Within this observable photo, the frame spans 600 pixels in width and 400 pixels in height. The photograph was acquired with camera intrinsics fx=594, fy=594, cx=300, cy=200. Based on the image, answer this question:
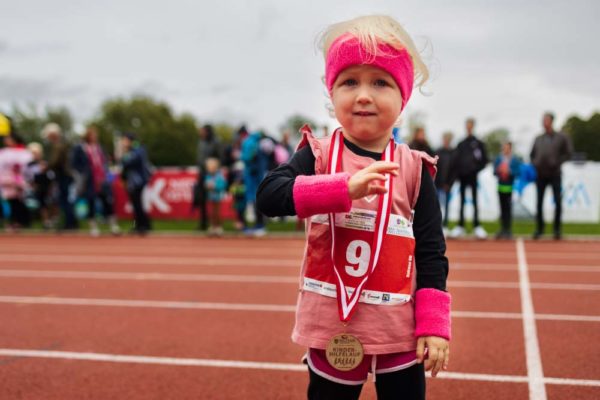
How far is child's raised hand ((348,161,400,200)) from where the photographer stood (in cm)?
154

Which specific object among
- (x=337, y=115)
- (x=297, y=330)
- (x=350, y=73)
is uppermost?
(x=350, y=73)

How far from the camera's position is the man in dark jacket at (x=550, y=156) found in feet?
33.8

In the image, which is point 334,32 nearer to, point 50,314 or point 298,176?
point 298,176

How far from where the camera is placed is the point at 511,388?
3406 mm

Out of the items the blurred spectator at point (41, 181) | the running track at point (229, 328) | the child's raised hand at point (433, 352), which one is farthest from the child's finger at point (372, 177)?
the blurred spectator at point (41, 181)

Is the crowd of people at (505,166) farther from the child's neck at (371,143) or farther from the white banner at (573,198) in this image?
the child's neck at (371,143)

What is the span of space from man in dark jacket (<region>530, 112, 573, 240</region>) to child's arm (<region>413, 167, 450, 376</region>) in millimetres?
9336

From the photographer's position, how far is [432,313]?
1770 mm

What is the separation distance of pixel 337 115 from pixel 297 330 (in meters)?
0.67

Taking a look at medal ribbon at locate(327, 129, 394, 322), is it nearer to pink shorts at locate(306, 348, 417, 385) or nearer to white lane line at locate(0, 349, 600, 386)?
pink shorts at locate(306, 348, 417, 385)

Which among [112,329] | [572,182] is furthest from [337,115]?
[572,182]

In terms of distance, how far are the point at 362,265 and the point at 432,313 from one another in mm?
258

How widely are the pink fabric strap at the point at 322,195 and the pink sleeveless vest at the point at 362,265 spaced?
0.58 feet

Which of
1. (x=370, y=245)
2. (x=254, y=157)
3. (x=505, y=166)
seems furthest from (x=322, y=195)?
(x=505, y=166)
